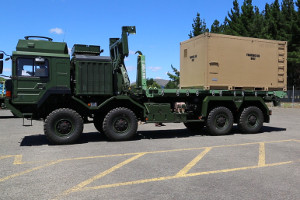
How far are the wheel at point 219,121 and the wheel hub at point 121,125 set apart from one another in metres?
3.03

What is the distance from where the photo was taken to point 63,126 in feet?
28.0

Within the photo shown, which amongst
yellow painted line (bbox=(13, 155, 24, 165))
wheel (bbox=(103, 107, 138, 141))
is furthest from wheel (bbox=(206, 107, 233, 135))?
yellow painted line (bbox=(13, 155, 24, 165))

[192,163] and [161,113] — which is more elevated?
[161,113]

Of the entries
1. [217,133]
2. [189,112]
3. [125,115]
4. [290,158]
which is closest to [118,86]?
[125,115]

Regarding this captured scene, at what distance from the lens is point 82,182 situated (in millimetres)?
4844

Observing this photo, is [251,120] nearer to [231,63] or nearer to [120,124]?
[231,63]

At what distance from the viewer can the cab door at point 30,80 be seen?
8.22m

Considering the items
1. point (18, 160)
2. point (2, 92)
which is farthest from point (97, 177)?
point (2, 92)

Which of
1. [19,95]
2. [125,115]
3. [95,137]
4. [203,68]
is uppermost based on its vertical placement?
[203,68]

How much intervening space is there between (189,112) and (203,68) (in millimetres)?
1780

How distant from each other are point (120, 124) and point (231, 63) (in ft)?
15.2

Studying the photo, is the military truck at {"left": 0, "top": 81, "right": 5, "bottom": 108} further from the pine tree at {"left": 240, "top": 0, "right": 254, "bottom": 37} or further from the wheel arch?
the pine tree at {"left": 240, "top": 0, "right": 254, "bottom": 37}

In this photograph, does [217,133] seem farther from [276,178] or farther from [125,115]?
[276,178]

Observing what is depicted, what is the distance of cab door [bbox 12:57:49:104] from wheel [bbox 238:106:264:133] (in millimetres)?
7071
